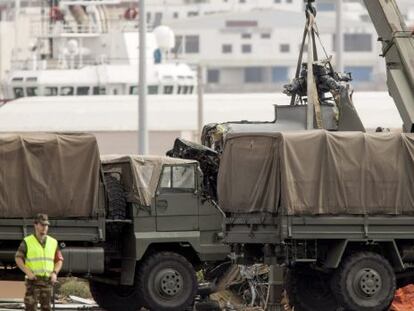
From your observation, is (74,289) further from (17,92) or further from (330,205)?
(17,92)

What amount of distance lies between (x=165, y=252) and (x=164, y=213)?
58 centimetres

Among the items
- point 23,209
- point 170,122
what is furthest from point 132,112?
point 23,209

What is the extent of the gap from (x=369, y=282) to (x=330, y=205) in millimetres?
1210

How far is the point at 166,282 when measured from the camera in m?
30.0

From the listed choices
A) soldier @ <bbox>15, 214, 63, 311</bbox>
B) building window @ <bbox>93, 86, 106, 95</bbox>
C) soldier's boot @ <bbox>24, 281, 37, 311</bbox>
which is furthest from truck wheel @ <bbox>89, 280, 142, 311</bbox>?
building window @ <bbox>93, 86, 106, 95</bbox>

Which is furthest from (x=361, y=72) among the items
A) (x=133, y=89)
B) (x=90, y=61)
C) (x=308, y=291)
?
(x=308, y=291)

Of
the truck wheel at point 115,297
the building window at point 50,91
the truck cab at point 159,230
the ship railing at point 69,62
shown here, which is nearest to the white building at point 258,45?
the ship railing at point 69,62

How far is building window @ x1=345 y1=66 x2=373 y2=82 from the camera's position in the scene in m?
186

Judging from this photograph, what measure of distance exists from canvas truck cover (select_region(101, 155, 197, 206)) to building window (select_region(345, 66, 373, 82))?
→ 15465 cm

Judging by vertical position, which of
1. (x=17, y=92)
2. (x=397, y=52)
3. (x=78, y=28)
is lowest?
(x=17, y=92)

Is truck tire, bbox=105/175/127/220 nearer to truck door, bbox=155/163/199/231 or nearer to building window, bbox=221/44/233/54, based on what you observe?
truck door, bbox=155/163/199/231

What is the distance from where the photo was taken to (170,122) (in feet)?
208

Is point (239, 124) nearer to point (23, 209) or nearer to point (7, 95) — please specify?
point (23, 209)

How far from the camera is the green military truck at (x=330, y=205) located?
2864cm
